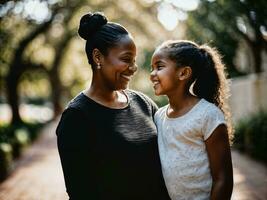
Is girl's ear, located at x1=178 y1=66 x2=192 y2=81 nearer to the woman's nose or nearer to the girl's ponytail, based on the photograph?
the girl's ponytail

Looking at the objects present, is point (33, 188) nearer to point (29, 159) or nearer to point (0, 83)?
point (29, 159)

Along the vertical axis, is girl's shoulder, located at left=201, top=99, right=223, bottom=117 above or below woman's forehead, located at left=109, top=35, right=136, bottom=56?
below

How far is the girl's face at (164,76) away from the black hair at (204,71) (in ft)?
0.16

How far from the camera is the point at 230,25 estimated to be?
14.6 metres

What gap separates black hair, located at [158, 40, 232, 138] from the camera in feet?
9.50

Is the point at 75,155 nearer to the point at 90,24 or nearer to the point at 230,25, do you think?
the point at 90,24

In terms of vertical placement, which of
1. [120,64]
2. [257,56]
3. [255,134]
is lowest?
[255,134]

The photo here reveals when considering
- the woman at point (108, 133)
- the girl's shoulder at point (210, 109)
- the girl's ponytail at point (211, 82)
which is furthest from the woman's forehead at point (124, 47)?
the girl's shoulder at point (210, 109)

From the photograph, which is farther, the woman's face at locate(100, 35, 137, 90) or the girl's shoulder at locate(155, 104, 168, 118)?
the girl's shoulder at locate(155, 104, 168, 118)

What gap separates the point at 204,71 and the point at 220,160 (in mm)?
650

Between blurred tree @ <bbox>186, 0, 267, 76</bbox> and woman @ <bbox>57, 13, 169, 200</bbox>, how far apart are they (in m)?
6.95

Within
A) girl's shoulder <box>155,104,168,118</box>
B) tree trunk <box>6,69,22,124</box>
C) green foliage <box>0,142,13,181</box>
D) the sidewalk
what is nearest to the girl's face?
girl's shoulder <box>155,104,168,118</box>

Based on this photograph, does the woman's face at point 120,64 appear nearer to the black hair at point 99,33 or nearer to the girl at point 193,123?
the black hair at point 99,33

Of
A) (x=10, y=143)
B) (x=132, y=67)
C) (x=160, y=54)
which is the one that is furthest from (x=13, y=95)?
(x=160, y=54)
